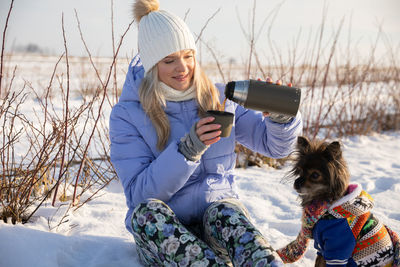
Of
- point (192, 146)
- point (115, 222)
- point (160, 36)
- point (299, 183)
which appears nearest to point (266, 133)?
point (299, 183)

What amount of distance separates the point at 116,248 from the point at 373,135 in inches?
171

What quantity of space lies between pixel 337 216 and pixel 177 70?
3.47 ft

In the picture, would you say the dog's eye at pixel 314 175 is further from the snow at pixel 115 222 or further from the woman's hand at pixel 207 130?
the snow at pixel 115 222

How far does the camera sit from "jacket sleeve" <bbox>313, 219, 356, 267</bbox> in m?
1.43

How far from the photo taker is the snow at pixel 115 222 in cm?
171

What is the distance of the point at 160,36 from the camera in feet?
Result: 5.82

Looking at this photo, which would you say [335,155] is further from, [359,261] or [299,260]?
[299,260]

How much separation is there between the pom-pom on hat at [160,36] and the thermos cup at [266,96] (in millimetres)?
463

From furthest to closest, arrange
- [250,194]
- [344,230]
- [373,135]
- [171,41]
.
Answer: [373,135] < [250,194] < [171,41] < [344,230]

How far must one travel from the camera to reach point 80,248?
6.11ft

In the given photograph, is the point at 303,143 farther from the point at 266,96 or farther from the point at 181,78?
the point at 181,78

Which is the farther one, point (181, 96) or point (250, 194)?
point (250, 194)

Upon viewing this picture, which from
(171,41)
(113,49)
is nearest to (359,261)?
(171,41)

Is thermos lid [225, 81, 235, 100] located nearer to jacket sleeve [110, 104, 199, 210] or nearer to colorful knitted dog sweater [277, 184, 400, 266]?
jacket sleeve [110, 104, 199, 210]
